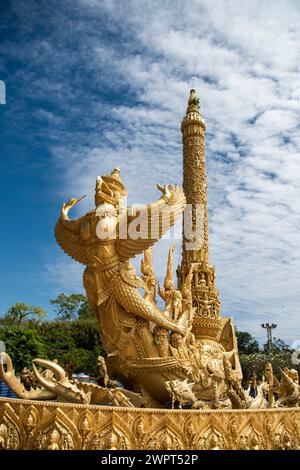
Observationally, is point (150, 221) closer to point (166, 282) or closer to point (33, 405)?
point (166, 282)

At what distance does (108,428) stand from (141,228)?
12.2 feet

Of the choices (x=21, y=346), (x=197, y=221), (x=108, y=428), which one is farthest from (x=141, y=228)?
(x=21, y=346)

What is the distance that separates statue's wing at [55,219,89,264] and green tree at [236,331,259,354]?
30538 millimetres

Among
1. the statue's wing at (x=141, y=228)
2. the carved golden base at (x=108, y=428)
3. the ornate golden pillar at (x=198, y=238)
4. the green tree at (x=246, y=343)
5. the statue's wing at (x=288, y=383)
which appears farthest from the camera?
the green tree at (x=246, y=343)

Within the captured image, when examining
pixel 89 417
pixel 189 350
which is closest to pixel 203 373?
pixel 189 350

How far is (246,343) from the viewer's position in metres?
37.7

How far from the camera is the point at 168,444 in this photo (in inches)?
243

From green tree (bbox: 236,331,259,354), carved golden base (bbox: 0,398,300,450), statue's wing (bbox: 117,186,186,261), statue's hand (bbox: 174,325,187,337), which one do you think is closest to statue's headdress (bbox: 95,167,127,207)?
statue's wing (bbox: 117,186,186,261)

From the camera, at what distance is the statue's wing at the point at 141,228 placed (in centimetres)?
840

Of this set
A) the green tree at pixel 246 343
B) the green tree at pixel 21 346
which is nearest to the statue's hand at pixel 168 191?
the green tree at pixel 21 346

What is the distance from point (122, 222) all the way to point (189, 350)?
122 inches

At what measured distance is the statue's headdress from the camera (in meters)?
8.81

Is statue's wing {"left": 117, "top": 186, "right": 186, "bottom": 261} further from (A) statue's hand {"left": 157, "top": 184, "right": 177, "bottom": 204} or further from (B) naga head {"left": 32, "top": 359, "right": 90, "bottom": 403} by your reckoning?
(B) naga head {"left": 32, "top": 359, "right": 90, "bottom": 403}

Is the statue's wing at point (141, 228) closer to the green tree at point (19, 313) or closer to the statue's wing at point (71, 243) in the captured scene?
the statue's wing at point (71, 243)
